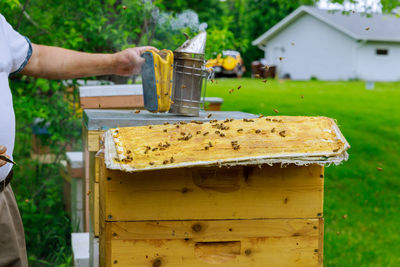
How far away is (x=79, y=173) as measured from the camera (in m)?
3.76

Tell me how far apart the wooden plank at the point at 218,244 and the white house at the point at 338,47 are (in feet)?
74.3

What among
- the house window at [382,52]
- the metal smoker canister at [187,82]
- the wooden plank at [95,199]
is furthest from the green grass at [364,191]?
the house window at [382,52]

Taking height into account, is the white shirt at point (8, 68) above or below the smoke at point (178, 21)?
below

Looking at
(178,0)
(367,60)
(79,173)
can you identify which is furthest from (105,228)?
(367,60)

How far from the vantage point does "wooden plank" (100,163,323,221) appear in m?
1.54

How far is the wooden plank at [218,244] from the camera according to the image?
1573 millimetres

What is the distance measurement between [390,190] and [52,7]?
3.59m

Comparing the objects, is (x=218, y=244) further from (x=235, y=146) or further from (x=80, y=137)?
(x=80, y=137)

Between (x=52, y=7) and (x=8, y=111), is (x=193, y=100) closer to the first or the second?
(x=8, y=111)

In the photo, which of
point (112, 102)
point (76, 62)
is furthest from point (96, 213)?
point (112, 102)

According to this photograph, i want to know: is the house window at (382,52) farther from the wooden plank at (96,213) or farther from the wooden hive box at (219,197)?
the wooden hive box at (219,197)

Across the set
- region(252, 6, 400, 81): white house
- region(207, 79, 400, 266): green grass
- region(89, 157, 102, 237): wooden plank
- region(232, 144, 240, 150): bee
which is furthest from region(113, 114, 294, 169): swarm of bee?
region(252, 6, 400, 81): white house

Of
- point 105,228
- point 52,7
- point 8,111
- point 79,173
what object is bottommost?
point 79,173

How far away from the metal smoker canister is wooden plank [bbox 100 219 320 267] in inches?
28.4
